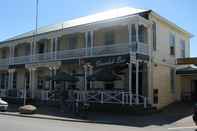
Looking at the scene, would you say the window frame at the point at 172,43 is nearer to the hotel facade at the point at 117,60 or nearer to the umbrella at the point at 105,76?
the hotel facade at the point at 117,60

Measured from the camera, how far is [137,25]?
21.4m

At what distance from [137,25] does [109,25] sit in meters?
2.50

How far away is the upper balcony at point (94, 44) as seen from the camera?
872 inches

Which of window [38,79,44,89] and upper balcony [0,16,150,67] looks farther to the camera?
window [38,79,44,89]

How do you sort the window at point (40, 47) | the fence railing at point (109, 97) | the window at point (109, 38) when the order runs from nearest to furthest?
the fence railing at point (109, 97), the window at point (109, 38), the window at point (40, 47)

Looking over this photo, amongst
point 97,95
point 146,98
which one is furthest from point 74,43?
point 146,98

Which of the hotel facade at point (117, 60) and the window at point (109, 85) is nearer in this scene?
the hotel facade at point (117, 60)

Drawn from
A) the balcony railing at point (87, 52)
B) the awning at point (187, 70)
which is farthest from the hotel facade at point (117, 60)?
the awning at point (187, 70)

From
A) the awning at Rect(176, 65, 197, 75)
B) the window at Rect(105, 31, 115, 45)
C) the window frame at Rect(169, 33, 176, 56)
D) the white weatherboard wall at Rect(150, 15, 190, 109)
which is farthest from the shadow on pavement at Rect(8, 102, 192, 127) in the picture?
the window at Rect(105, 31, 115, 45)

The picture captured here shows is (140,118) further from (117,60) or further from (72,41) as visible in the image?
(72,41)

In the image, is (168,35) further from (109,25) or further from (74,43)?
(74,43)

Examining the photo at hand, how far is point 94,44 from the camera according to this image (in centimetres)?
2644

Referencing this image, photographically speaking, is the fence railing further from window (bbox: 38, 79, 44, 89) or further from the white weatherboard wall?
window (bbox: 38, 79, 44, 89)

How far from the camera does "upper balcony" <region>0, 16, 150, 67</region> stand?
72.7 feet
